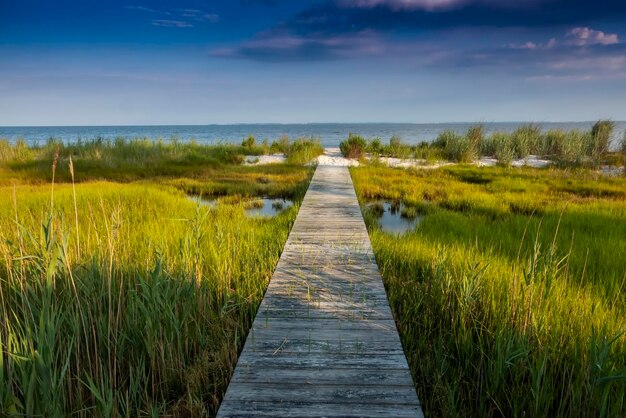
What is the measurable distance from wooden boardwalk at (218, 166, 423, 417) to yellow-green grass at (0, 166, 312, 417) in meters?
0.25

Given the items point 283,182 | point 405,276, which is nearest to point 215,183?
point 283,182

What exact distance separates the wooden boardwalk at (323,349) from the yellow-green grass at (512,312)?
32 cm

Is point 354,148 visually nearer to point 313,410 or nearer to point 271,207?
point 271,207

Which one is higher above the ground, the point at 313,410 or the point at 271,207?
the point at 271,207

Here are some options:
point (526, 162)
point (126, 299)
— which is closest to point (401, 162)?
point (526, 162)

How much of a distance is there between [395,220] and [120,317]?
5.76m

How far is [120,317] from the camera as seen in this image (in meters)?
2.84

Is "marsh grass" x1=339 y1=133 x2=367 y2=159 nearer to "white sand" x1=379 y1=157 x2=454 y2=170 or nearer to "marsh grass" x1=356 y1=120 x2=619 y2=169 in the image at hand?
"marsh grass" x1=356 y1=120 x2=619 y2=169

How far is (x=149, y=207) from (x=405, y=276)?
4.97 metres

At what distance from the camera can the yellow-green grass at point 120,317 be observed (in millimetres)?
2070

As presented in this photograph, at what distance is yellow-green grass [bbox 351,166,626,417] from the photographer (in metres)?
2.37

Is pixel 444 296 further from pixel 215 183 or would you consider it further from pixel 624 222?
pixel 215 183

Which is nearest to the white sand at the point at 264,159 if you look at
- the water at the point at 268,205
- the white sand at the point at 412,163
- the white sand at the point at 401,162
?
the white sand at the point at 401,162

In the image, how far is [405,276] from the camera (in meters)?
4.38
